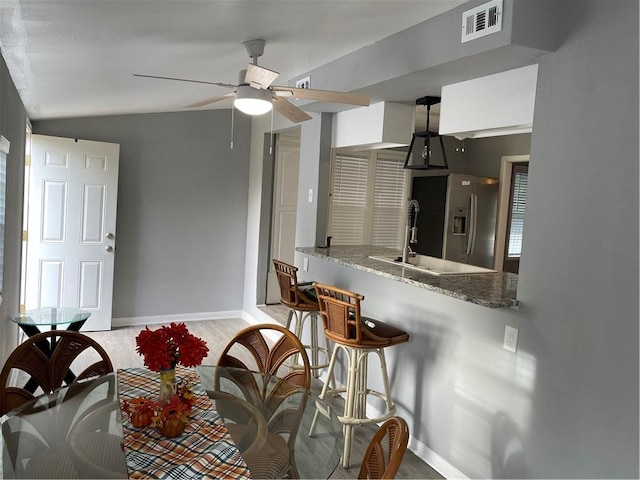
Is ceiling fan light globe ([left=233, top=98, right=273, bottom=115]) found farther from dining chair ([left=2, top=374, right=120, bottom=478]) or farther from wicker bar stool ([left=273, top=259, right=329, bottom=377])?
dining chair ([left=2, top=374, right=120, bottom=478])

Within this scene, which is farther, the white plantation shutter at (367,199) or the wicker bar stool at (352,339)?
the white plantation shutter at (367,199)

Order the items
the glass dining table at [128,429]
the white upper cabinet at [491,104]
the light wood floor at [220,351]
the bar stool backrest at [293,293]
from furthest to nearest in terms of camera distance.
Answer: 1. the bar stool backrest at [293,293]
2. the light wood floor at [220,351]
3. the white upper cabinet at [491,104]
4. the glass dining table at [128,429]

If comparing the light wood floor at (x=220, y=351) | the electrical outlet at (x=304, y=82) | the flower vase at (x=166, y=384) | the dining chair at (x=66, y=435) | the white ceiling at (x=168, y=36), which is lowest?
the light wood floor at (x=220, y=351)

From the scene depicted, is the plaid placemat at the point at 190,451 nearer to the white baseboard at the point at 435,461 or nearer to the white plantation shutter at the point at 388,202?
the white baseboard at the point at 435,461

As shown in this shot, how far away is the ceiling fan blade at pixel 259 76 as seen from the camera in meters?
2.28

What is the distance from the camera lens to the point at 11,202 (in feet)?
11.3

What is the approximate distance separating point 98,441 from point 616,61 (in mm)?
2434

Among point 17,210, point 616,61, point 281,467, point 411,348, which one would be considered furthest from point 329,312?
point 17,210

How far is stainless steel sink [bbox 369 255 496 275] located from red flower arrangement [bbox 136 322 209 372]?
1.78 metres

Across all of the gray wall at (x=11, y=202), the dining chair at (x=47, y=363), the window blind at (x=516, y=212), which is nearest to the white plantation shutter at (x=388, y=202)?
the window blind at (x=516, y=212)

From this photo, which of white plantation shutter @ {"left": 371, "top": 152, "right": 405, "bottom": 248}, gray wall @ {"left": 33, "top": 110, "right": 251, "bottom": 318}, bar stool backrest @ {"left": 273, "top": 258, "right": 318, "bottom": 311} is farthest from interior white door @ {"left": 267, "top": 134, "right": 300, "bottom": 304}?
bar stool backrest @ {"left": 273, "top": 258, "right": 318, "bottom": 311}

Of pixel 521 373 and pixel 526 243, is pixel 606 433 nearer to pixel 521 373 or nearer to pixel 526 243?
pixel 521 373

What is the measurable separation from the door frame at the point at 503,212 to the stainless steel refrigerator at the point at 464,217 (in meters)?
0.06

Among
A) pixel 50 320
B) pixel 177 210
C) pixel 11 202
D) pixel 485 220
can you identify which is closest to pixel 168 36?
pixel 11 202
